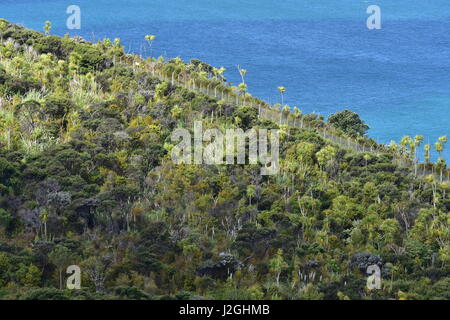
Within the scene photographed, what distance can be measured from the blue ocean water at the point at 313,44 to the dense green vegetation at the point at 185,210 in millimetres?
30720

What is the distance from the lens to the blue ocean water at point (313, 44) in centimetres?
7606

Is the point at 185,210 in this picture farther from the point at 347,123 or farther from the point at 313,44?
the point at 313,44

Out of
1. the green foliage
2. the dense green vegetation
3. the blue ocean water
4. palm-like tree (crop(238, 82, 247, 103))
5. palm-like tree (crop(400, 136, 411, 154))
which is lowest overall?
the dense green vegetation

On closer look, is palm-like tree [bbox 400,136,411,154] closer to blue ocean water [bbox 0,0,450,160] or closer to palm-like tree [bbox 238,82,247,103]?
palm-like tree [bbox 238,82,247,103]

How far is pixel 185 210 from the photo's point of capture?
3394 centimetres

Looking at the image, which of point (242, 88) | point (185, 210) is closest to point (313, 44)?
point (242, 88)

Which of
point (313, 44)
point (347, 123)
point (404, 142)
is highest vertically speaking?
point (313, 44)

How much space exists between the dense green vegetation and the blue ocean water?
1209 inches

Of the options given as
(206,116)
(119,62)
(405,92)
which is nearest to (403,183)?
(206,116)

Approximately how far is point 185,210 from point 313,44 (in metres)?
58.8

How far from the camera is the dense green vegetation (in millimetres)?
29750

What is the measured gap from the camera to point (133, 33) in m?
92.2

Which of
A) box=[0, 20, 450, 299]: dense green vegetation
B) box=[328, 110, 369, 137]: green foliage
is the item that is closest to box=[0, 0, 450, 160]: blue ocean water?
box=[328, 110, 369, 137]: green foliage
